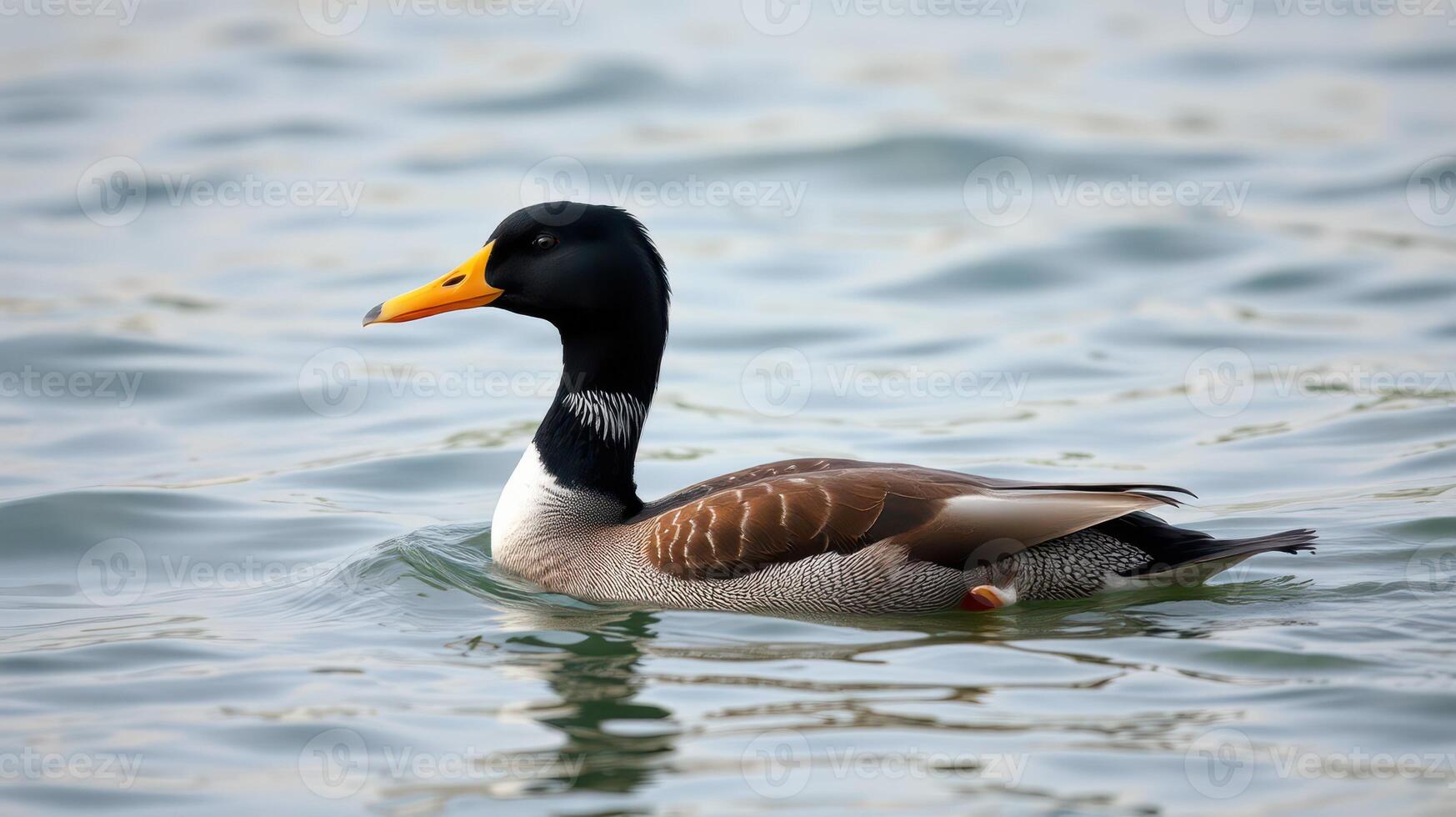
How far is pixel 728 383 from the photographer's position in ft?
44.4

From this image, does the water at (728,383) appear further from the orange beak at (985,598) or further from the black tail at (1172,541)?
the black tail at (1172,541)

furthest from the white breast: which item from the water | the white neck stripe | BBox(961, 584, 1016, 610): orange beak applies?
BBox(961, 584, 1016, 610): orange beak

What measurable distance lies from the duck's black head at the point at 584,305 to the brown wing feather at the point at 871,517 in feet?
2.49

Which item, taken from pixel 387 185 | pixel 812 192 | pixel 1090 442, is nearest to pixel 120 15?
pixel 387 185

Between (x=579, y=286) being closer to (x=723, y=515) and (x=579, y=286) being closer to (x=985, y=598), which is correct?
(x=723, y=515)

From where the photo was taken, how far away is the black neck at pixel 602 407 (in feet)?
29.2

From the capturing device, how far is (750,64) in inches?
864

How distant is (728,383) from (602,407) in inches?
183

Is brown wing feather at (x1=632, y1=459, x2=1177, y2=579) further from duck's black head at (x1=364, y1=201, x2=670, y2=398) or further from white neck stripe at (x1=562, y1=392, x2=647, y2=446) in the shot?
duck's black head at (x1=364, y1=201, x2=670, y2=398)

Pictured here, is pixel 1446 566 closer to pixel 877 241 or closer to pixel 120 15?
pixel 877 241

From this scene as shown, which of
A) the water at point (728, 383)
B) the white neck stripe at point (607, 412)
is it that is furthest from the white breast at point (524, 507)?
the white neck stripe at point (607, 412)

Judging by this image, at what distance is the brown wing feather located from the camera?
7.86 m

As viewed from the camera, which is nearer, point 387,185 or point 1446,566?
point 1446,566

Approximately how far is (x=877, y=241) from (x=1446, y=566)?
898cm
